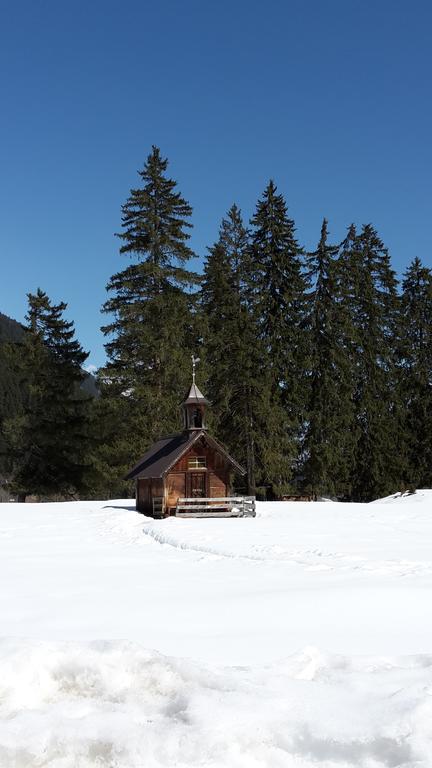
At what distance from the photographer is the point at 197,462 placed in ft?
113

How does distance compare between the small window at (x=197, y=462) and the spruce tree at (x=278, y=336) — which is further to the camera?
the spruce tree at (x=278, y=336)

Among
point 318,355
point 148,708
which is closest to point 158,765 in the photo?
point 148,708

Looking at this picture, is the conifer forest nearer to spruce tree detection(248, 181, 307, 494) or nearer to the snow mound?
spruce tree detection(248, 181, 307, 494)

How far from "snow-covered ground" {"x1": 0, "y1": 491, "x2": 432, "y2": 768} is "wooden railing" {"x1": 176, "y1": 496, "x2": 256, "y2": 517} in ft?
40.9

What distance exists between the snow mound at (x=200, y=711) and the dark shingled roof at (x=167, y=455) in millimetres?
26332

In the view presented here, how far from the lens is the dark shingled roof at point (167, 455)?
32.8 metres

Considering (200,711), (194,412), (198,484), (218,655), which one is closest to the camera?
(200,711)

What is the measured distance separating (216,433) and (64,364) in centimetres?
1318

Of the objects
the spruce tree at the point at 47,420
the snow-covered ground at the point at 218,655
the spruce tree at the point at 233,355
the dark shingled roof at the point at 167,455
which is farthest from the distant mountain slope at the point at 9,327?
the snow-covered ground at the point at 218,655

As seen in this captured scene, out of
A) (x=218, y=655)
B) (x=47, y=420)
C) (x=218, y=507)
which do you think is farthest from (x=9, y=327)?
(x=218, y=655)

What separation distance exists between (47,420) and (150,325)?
10786 mm

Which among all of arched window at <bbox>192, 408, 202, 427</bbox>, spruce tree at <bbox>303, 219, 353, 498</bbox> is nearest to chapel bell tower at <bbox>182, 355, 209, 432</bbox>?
arched window at <bbox>192, 408, 202, 427</bbox>

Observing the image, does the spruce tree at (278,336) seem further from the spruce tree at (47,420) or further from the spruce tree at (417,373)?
the spruce tree at (47,420)

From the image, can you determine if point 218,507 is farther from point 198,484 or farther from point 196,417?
point 196,417
